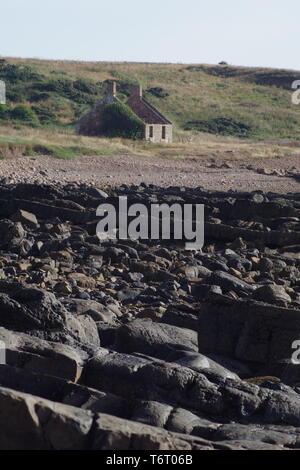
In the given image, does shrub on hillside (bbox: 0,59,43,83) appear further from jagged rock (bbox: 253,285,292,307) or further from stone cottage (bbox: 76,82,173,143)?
jagged rock (bbox: 253,285,292,307)

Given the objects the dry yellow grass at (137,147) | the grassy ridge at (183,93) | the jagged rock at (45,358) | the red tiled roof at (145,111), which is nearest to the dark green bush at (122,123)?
the dry yellow grass at (137,147)

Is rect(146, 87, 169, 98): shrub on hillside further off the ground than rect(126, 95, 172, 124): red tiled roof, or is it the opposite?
rect(146, 87, 169, 98): shrub on hillside

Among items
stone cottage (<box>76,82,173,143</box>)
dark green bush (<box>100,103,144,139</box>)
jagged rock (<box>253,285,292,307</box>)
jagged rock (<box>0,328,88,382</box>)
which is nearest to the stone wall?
stone cottage (<box>76,82,173,143</box>)

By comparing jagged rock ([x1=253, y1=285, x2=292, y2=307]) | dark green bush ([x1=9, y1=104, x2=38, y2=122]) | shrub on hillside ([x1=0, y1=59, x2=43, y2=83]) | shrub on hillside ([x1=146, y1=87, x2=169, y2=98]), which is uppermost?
shrub on hillside ([x1=0, y1=59, x2=43, y2=83])

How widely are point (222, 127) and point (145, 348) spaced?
59.5 metres

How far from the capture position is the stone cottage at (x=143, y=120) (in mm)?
50094

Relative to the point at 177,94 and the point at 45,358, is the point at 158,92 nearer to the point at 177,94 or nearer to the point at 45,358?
the point at 177,94

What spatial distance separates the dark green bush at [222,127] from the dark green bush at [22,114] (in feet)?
47.4

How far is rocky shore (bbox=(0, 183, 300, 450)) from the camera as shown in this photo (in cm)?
554

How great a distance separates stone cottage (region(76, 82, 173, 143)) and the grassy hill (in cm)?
145

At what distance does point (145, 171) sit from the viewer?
1511 inches

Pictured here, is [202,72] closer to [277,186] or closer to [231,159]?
[231,159]

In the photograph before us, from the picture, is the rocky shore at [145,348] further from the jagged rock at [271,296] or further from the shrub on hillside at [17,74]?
the shrub on hillside at [17,74]

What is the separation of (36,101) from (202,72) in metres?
31.1
